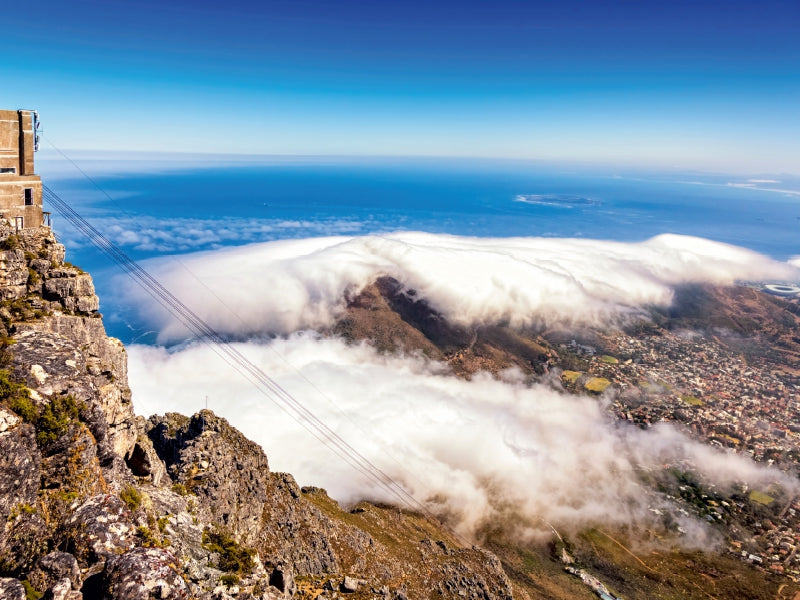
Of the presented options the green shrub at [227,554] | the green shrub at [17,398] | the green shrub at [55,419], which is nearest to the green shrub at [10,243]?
the green shrub at [17,398]

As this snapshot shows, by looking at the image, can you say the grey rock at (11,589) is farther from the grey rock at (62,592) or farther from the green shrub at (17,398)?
the green shrub at (17,398)

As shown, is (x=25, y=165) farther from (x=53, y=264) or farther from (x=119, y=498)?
(x=119, y=498)

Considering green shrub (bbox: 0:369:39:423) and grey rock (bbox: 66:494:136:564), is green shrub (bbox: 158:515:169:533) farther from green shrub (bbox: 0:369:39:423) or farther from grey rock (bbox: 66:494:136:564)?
green shrub (bbox: 0:369:39:423)

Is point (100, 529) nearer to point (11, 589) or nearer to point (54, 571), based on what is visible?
point (54, 571)

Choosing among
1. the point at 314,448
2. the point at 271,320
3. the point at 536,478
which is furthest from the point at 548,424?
the point at 271,320

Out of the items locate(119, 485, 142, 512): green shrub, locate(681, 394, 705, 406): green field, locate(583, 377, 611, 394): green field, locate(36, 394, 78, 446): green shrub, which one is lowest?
locate(583, 377, 611, 394): green field

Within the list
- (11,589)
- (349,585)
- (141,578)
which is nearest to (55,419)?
(11,589)

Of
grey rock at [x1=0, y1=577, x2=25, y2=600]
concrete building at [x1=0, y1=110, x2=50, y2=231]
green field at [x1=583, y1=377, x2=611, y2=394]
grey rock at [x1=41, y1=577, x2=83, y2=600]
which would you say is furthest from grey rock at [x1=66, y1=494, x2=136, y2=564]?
green field at [x1=583, y1=377, x2=611, y2=394]
